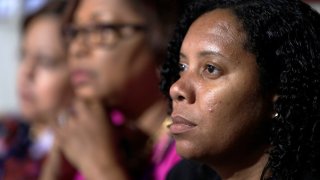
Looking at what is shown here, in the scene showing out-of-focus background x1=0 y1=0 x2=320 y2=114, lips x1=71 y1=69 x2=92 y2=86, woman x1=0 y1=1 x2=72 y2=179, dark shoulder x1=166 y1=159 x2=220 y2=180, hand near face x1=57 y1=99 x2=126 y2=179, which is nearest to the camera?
dark shoulder x1=166 y1=159 x2=220 y2=180

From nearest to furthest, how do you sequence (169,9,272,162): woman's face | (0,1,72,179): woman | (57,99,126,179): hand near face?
(169,9,272,162): woman's face
(57,99,126,179): hand near face
(0,1,72,179): woman

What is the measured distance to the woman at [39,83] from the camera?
251 centimetres

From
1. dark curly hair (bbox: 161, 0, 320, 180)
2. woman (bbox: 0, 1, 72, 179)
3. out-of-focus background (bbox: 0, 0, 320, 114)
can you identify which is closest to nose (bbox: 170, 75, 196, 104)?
dark curly hair (bbox: 161, 0, 320, 180)

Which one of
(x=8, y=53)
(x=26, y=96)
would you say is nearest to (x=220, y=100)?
(x=26, y=96)

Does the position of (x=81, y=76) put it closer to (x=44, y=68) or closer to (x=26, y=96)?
(x=44, y=68)

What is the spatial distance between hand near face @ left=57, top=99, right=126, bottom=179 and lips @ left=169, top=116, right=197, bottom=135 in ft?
1.72

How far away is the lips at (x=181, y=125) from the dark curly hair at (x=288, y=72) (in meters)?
0.15

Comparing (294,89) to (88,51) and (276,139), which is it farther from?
(88,51)

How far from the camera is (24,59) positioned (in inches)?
102

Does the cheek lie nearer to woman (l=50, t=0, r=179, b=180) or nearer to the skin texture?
woman (l=50, t=0, r=179, b=180)

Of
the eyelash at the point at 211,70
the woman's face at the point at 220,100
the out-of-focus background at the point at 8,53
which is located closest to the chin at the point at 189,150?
the woman's face at the point at 220,100

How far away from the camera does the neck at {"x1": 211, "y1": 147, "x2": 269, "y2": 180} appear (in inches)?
49.7

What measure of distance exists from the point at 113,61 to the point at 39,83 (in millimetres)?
755

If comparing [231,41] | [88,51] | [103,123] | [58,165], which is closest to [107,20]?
[88,51]
